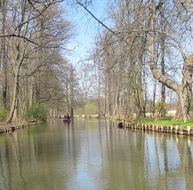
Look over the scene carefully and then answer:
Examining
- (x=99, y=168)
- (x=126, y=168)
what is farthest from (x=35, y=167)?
(x=126, y=168)

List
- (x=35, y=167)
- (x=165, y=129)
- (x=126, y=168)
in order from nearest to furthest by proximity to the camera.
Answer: (x=126, y=168), (x=35, y=167), (x=165, y=129)

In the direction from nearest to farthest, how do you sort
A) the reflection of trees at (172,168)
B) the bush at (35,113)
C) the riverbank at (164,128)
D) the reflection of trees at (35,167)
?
1. the reflection of trees at (172,168)
2. the reflection of trees at (35,167)
3. the riverbank at (164,128)
4. the bush at (35,113)

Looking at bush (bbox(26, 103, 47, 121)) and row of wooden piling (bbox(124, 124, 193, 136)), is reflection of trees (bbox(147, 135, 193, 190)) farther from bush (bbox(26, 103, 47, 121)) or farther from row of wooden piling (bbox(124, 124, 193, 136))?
bush (bbox(26, 103, 47, 121))

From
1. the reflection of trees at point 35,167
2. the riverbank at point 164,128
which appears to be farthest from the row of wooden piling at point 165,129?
the reflection of trees at point 35,167

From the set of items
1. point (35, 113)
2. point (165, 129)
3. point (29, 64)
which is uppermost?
point (29, 64)

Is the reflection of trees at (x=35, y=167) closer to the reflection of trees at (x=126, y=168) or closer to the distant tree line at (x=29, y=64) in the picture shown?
the reflection of trees at (x=126, y=168)

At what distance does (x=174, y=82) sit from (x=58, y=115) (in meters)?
64.7

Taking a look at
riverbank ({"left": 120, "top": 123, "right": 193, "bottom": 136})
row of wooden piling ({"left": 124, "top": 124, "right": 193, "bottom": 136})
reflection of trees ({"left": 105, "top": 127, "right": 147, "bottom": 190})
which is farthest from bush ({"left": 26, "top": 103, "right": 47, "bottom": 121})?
reflection of trees ({"left": 105, "top": 127, "right": 147, "bottom": 190})

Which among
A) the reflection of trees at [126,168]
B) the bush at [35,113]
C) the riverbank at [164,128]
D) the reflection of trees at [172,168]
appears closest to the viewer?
the reflection of trees at [172,168]

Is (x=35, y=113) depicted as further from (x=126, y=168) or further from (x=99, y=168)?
(x=126, y=168)

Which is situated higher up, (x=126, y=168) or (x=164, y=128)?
(x=164, y=128)

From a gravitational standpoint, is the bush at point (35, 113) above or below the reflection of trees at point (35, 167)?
above

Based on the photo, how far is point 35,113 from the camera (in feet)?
176

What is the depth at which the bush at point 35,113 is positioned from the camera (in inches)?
2020
